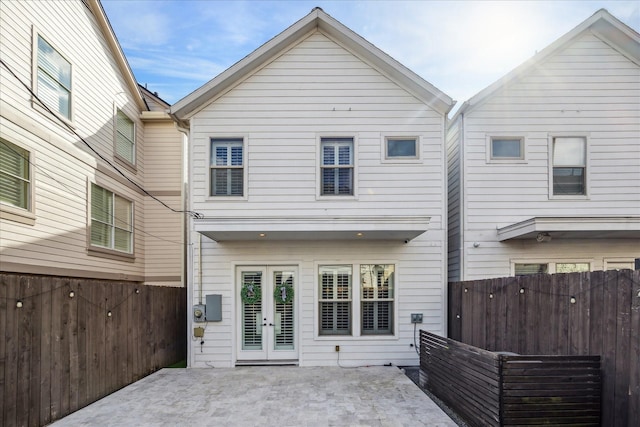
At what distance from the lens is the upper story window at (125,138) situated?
31.1ft

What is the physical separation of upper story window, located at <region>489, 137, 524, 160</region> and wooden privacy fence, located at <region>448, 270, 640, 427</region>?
3286 mm

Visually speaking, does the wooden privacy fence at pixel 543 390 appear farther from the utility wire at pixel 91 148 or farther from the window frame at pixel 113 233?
the window frame at pixel 113 233

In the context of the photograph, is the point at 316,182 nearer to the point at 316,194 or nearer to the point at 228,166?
the point at 316,194

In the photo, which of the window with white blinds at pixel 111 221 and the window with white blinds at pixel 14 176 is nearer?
the window with white blinds at pixel 14 176

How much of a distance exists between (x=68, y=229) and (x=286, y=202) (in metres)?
4.35

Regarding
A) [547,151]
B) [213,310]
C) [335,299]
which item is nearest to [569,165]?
[547,151]

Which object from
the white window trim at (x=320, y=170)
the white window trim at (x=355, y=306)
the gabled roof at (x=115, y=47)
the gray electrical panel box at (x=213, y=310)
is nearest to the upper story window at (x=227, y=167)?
the white window trim at (x=320, y=170)

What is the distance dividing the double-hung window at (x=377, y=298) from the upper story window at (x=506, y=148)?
333 cm

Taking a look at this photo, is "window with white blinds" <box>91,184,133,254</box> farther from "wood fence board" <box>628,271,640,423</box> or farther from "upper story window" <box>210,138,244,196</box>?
"wood fence board" <box>628,271,640,423</box>

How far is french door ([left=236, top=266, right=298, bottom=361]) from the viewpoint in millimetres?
7734

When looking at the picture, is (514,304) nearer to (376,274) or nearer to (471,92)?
(376,274)

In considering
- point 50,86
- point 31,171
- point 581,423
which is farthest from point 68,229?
point 581,423

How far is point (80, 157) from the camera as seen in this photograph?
787cm

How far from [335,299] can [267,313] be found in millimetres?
1441
